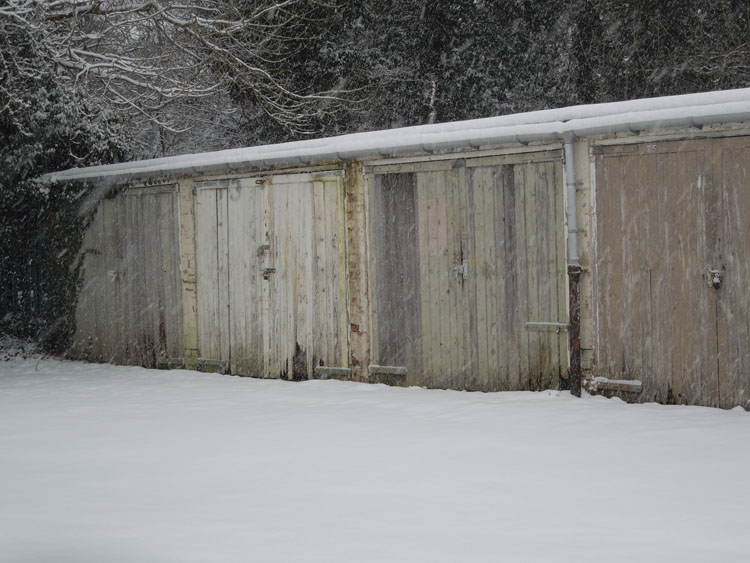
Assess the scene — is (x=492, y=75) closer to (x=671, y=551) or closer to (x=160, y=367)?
(x=160, y=367)

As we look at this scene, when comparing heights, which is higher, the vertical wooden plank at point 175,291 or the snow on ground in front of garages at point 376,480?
the vertical wooden plank at point 175,291

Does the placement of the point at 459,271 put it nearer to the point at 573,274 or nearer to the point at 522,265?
the point at 522,265

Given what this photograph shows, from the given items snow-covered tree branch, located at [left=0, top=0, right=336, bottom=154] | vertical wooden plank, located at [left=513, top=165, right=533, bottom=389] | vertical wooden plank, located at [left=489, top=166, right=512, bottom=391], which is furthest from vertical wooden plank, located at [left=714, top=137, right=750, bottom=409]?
snow-covered tree branch, located at [left=0, top=0, right=336, bottom=154]

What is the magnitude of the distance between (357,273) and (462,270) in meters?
Answer: 1.22

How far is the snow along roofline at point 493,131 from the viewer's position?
6.50m

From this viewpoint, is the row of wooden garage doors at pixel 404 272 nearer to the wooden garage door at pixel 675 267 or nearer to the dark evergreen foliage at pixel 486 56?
the wooden garage door at pixel 675 267

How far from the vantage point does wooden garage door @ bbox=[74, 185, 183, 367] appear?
10102 millimetres

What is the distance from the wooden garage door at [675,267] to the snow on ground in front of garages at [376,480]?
342 mm

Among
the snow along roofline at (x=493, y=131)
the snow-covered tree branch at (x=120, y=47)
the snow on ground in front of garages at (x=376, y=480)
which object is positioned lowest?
the snow on ground in front of garages at (x=376, y=480)

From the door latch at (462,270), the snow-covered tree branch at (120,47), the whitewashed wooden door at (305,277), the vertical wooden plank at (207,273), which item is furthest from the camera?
the snow-covered tree branch at (120,47)

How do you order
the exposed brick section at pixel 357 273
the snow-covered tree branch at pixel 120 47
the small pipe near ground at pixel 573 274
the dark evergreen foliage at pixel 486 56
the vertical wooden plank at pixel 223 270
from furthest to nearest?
the dark evergreen foliage at pixel 486 56 < the snow-covered tree branch at pixel 120 47 < the vertical wooden plank at pixel 223 270 < the exposed brick section at pixel 357 273 < the small pipe near ground at pixel 573 274

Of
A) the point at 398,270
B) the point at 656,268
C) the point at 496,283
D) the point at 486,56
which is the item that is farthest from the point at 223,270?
the point at 486,56

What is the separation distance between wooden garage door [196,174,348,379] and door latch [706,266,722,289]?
362 cm

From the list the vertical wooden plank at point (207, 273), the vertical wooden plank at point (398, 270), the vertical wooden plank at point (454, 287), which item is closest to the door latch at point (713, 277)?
the vertical wooden plank at point (454, 287)
